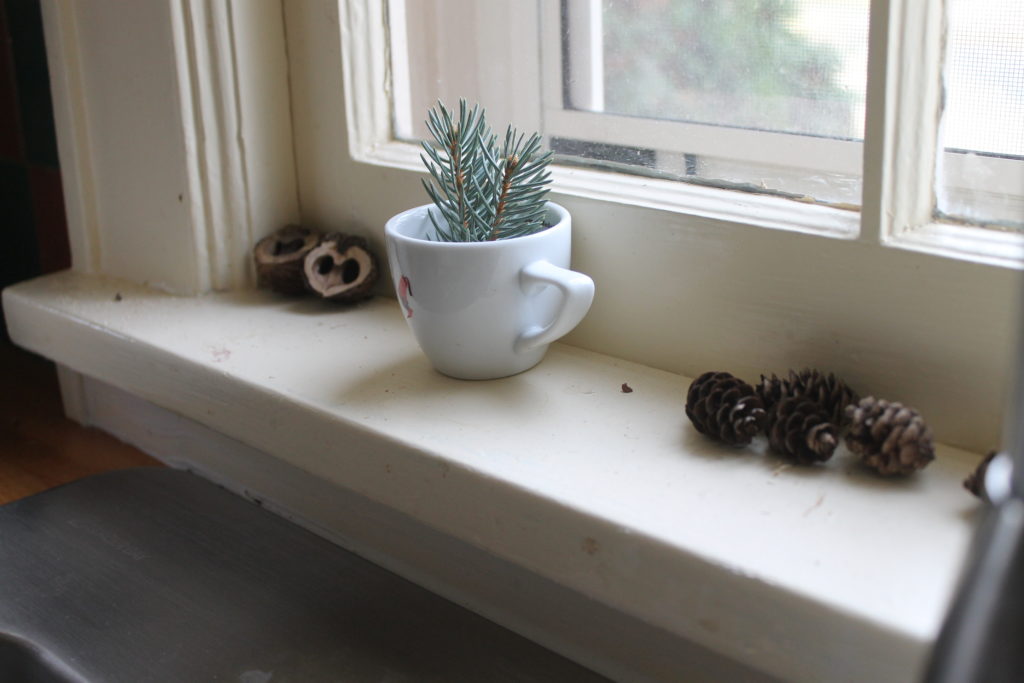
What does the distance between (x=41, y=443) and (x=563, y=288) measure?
519 mm

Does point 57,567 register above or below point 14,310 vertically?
below

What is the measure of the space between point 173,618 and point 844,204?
0.46 meters

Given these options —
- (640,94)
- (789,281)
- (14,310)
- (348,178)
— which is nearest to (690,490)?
(789,281)

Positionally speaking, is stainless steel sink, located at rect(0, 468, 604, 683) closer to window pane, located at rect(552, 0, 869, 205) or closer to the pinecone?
the pinecone

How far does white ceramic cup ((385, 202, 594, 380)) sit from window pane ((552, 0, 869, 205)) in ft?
0.26

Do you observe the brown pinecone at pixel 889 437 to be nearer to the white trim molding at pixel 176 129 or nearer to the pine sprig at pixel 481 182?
the pine sprig at pixel 481 182

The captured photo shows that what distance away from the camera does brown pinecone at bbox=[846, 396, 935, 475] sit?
0.48 meters

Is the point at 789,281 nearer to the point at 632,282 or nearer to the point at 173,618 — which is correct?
the point at 632,282

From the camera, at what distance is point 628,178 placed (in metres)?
0.64

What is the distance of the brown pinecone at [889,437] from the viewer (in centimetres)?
48

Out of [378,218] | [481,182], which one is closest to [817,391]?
[481,182]

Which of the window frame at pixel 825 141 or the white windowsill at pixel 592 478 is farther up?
A: the window frame at pixel 825 141

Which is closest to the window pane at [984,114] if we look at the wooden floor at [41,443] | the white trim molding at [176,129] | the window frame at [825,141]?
the window frame at [825,141]

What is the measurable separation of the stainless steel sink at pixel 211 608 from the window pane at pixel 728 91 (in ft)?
1.00
